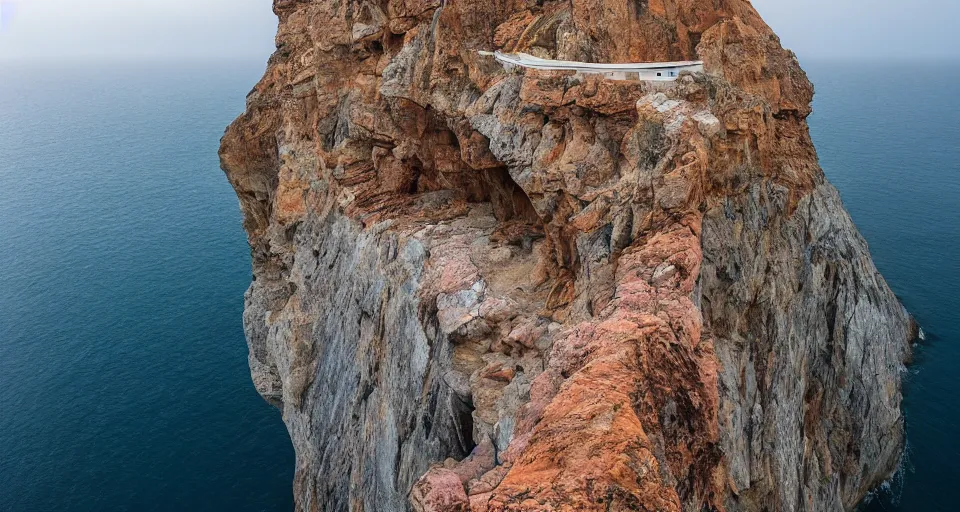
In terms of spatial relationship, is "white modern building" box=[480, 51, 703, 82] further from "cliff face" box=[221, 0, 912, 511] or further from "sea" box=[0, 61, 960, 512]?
"sea" box=[0, 61, 960, 512]

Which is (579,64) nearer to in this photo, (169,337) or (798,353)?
(798,353)

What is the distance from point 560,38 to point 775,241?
1750 centimetres

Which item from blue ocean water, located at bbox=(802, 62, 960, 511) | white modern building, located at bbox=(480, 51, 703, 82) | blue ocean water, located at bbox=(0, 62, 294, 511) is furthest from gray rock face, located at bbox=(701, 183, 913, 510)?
Answer: blue ocean water, located at bbox=(0, 62, 294, 511)

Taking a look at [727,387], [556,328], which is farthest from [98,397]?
[727,387]

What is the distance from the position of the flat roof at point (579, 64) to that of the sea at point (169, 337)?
42.2 metres

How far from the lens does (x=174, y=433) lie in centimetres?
7050

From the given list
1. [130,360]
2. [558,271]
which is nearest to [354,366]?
[558,271]

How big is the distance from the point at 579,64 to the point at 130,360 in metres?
68.2

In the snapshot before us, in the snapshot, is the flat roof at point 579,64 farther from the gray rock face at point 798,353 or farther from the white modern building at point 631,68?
the gray rock face at point 798,353

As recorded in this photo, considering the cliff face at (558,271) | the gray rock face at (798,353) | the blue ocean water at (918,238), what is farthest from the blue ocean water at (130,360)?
the blue ocean water at (918,238)

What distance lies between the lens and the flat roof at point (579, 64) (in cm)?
3759

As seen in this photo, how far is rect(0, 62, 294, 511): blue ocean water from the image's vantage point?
6481 cm

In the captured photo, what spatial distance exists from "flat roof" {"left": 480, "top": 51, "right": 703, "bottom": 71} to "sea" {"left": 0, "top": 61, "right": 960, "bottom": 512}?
4221 centimetres

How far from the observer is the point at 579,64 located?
1548 inches
